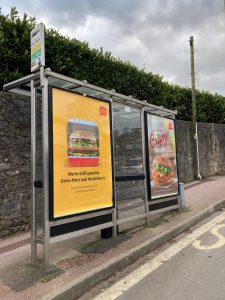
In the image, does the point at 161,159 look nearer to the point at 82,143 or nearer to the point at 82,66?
the point at 82,143

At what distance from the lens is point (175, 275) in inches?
176

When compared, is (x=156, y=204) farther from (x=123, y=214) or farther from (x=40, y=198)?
(x=40, y=198)

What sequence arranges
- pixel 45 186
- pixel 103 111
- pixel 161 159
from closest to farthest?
pixel 45 186
pixel 103 111
pixel 161 159

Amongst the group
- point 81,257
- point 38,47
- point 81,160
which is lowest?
point 81,257

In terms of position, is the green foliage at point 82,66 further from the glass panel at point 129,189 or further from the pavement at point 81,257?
the pavement at point 81,257

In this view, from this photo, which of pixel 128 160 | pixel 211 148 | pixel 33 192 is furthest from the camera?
pixel 211 148

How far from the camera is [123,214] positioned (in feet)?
20.3

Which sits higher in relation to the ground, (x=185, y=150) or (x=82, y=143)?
(x=185, y=150)

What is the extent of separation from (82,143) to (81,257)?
63.9 inches

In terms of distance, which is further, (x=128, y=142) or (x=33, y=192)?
(x=128, y=142)

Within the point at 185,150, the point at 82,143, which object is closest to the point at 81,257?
the point at 82,143

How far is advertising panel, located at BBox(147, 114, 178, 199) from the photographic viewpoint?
6.89 m

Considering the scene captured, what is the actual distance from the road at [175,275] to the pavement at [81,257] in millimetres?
152

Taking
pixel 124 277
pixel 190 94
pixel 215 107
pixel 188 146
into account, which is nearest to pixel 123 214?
pixel 124 277
